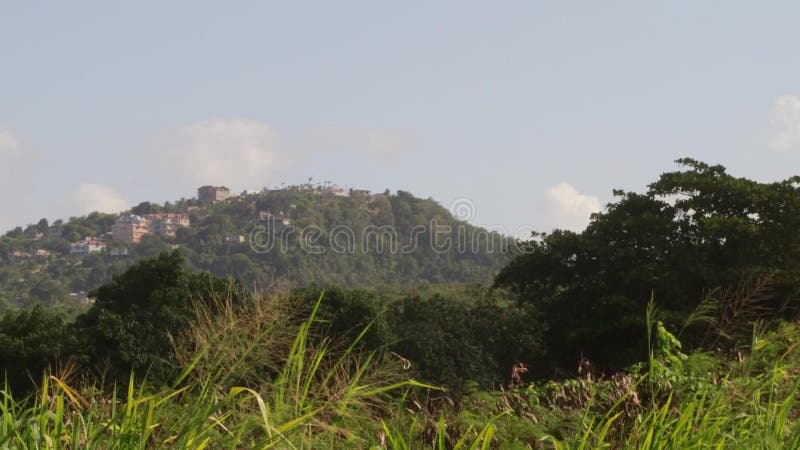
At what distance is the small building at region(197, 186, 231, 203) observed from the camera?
443 feet

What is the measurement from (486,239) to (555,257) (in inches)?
2750

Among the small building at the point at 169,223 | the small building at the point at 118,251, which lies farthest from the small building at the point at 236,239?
the small building at the point at 118,251

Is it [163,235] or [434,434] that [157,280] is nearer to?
[434,434]

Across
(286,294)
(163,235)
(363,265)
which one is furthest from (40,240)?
(286,294)

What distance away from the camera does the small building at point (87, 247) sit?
331ft

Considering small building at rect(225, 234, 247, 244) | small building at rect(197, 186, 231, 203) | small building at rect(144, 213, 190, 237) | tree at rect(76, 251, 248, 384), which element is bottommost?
tree at rect(76, 251, 248, 384)

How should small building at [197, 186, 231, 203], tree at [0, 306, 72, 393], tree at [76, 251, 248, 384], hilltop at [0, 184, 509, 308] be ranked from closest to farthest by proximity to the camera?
tree at [76, 251, 248, 384]
tree at [0, 306, 72, 393]
hilltop at [0, 184, 509, 308]
small building at [197, 186, 231, 203]

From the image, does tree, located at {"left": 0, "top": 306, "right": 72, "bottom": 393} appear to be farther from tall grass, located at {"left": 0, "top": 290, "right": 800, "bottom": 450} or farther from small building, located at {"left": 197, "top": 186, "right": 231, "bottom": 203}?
small building, located at {"left": 197, "top": 186, "right": 231, "bottom": 203}

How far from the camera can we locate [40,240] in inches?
4294

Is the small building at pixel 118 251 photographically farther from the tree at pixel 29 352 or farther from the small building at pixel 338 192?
the tree at pixel 29 352

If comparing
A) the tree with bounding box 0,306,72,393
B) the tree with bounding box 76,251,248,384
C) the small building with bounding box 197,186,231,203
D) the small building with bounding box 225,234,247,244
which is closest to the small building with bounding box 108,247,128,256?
the small building with bounding box 225,234,247,244

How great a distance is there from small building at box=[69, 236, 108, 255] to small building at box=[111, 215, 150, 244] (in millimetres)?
2713

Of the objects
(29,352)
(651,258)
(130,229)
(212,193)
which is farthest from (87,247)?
(651,258)

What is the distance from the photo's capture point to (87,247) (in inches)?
4011
